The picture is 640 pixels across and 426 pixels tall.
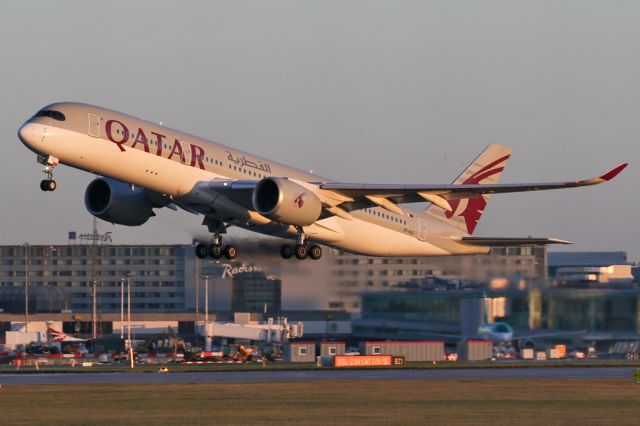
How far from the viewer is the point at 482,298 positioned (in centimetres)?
7375

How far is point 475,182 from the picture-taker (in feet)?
208

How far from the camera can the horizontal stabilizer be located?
2138 inches

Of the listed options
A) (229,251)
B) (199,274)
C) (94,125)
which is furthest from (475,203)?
(199,274)

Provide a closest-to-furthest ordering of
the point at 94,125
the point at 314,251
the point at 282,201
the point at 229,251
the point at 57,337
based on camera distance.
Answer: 1. the point at 94,125
2. the point at 282,201
3. the point at 314,251
4. the point at 229,251
5. the point at 57,337

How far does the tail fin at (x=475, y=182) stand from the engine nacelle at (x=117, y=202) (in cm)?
1515

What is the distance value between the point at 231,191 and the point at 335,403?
394 inches

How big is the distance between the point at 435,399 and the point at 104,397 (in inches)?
507

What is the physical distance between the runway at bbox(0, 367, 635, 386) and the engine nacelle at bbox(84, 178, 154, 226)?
8.75m

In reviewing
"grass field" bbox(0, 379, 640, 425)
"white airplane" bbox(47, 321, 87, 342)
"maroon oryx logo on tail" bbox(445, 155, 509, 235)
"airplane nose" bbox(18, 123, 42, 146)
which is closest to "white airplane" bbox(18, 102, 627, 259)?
"airplane nose" bbox(18, 123, 42, 146)

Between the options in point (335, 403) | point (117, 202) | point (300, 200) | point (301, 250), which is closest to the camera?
point (335, 403)

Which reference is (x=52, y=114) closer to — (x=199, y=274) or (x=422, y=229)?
(x=422, y=229)

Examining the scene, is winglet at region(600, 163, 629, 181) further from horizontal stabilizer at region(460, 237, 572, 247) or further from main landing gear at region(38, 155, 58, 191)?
main landing gear at region(38, 155, 58, 191)

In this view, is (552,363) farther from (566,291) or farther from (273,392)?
(273,392)

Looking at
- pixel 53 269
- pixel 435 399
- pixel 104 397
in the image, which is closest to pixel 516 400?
pixel 435 399
